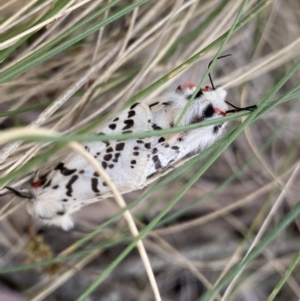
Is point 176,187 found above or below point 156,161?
below

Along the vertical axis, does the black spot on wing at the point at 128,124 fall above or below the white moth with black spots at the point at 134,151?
above

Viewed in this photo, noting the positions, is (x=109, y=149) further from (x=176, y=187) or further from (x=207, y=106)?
(x=176, y=187)

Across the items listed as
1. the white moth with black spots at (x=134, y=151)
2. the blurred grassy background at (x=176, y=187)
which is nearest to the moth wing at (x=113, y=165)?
the white moth with black spots at (x=134, y=151)

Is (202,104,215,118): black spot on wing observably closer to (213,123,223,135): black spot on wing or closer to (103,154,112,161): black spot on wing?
(213,123,223,135): black spot on wing

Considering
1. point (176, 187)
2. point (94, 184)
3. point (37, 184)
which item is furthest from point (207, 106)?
point (176, 187)

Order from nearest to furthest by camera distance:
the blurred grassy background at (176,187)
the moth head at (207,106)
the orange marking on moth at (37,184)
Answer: the moth head at (207,106) → the orange marking on moth at (37,184) → the blurred grassy background at (176,187)

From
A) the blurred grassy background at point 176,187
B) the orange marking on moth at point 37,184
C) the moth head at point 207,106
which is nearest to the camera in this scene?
the moth head at point 207,106

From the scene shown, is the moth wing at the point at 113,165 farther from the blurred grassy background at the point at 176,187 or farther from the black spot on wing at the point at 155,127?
the blurred grassy background at the point at 176,187

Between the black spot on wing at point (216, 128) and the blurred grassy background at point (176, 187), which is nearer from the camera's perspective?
the black spot on wing at point (216, 128)

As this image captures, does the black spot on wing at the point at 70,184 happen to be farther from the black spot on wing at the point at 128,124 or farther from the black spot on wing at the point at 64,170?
the black spot on wing at the point at 128,124
